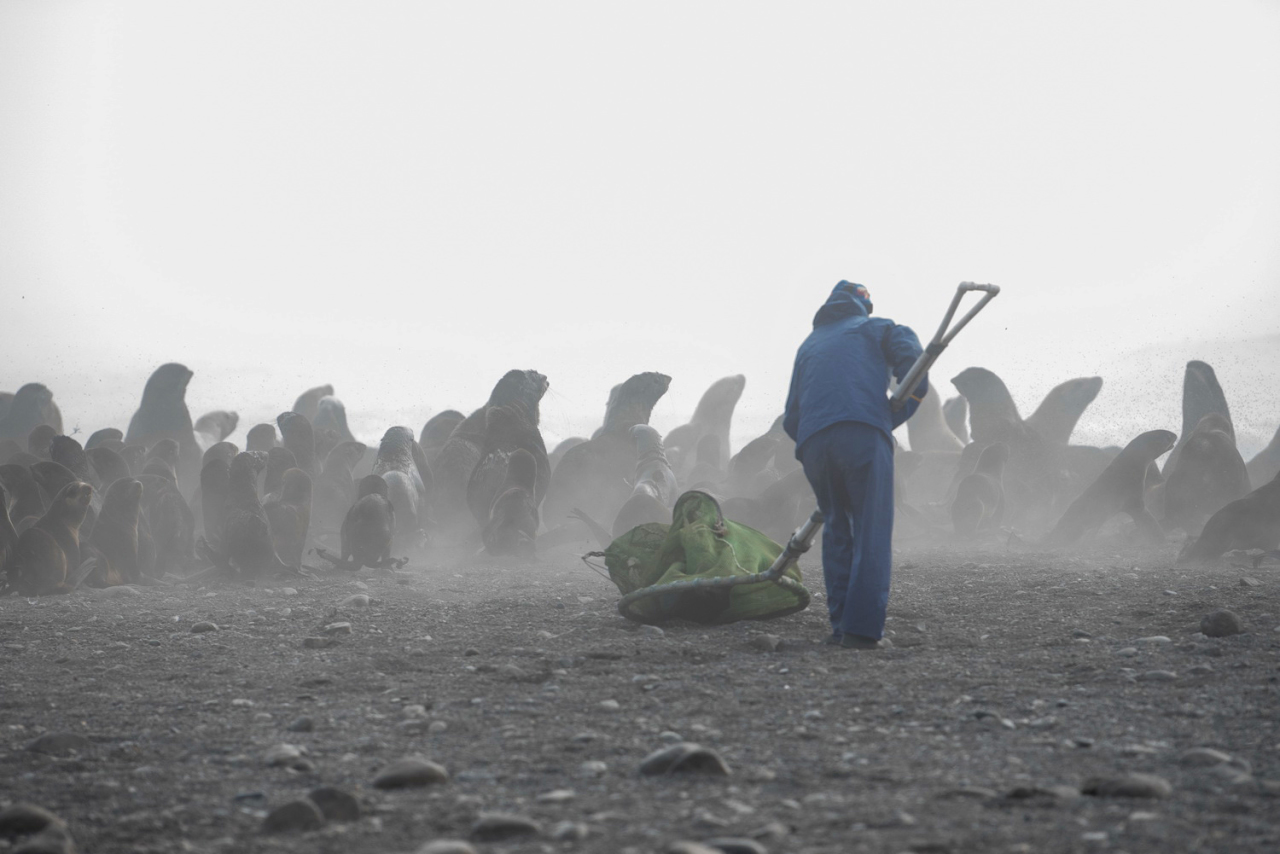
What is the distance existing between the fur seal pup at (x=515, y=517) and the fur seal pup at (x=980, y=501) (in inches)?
253

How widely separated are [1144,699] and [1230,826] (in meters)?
1.62

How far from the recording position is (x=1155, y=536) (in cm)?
1411

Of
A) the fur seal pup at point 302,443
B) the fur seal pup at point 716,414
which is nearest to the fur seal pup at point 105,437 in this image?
the fur seal pup at point 302,443

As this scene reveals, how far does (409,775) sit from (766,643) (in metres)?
2.98

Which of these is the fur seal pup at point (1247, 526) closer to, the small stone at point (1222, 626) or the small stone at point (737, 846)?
the small stone at point (1222, 626)

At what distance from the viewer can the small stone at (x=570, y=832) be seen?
2.81 meters

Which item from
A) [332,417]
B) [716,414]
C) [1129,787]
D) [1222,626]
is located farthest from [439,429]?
[1129,787]

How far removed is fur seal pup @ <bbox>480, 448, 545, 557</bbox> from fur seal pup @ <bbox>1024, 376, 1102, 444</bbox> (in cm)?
1020

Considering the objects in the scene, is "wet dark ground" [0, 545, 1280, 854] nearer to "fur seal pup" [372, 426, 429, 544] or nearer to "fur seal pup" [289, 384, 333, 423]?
"fur seal pup" [372, 426, 429, 544]

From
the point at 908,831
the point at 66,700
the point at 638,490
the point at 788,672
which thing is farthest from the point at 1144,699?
the point at 638,490

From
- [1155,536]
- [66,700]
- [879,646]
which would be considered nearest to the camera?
[66,700]

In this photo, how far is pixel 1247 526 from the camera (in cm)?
1084

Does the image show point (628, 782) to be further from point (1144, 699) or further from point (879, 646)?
point (879, 646)

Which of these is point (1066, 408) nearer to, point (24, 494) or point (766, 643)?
point (766, 643)
